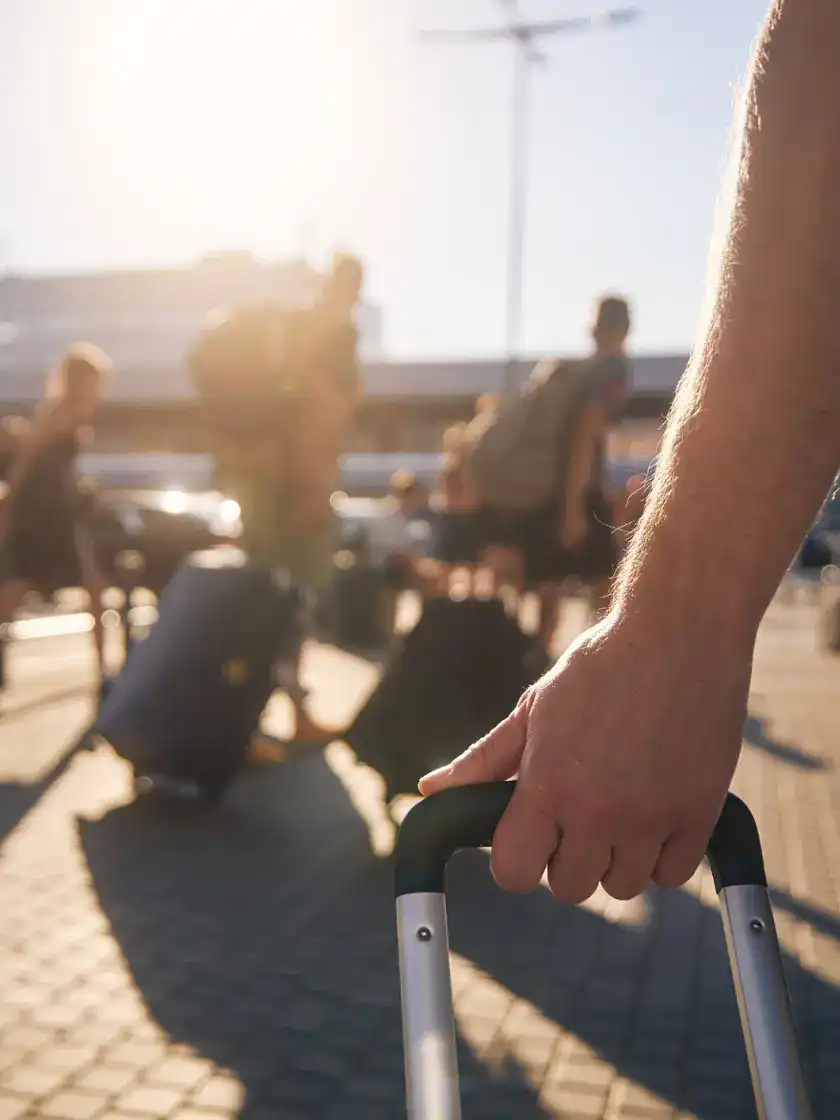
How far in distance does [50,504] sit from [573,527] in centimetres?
289

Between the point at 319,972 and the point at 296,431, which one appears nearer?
the point at 319,972

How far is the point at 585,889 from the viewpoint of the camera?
982mm

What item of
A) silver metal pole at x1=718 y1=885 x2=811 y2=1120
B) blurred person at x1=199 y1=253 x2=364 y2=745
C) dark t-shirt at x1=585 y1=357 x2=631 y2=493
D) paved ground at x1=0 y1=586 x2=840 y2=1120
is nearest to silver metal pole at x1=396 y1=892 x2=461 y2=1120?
silver metal pole at x1=718 y1=885 x2=811 y2=1120

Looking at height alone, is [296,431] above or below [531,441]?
above

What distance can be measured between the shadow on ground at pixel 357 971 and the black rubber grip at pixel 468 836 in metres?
1.83

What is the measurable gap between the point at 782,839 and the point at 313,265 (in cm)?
10699

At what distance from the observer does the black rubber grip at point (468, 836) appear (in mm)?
1016

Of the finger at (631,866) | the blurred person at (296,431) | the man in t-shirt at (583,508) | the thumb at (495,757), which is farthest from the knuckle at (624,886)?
the man in t-shirt at (583,508)

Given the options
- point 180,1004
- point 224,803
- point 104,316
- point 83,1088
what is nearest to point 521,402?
point 224,803

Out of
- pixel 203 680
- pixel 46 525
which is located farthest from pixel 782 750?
pixel 46 525

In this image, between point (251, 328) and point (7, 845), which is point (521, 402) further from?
point (7, 845)

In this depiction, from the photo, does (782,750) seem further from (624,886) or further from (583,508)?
(624,886)

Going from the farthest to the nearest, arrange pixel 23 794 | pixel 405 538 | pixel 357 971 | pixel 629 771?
pixel 405 538, pixel 23 794, pixel 357 971, pixel 629 771

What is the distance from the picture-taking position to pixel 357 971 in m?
3.49
